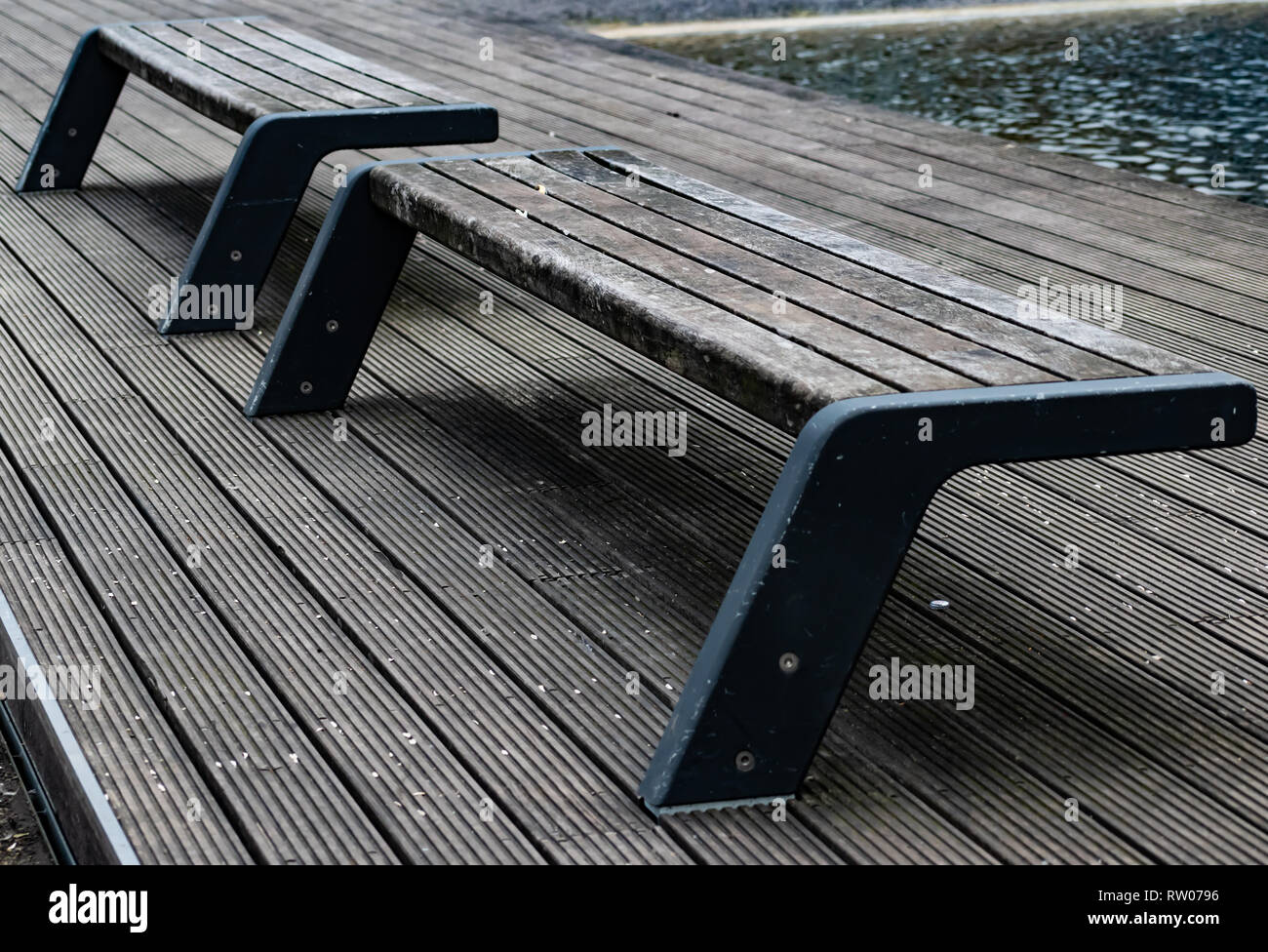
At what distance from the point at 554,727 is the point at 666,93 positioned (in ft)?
15.4

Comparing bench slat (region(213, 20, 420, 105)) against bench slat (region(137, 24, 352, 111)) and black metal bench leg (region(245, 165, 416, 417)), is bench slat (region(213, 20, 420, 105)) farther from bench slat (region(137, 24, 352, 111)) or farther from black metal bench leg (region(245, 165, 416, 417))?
black metal bench leg (region(245, 165, 416, 417))

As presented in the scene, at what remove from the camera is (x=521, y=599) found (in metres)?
2.26

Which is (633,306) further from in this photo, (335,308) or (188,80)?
(188,80)

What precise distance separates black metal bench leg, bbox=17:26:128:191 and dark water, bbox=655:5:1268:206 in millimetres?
3155

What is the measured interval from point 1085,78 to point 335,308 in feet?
17.1

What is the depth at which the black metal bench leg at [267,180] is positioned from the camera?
3.36 m

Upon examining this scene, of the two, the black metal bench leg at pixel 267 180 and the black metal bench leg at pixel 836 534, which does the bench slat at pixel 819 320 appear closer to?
the black metal bench leg at pixel 836 534

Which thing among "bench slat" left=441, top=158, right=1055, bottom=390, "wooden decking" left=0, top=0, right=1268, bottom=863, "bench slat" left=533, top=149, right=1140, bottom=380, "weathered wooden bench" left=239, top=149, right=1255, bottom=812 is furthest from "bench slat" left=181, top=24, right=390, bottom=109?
Answer: "weathered wooden bench" left=239, top=149, right=1255, bottom=812

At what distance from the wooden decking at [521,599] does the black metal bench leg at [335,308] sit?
0.06 metres

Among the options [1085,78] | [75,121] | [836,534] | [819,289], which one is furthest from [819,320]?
[1085,78]

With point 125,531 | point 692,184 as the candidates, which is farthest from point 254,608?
point 692,184

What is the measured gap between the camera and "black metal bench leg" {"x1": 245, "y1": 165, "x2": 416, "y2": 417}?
293 cm

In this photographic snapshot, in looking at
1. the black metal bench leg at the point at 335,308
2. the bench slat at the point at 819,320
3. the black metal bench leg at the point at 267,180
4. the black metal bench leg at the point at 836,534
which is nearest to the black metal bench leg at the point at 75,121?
the black metal bench leg at the point at 267,180

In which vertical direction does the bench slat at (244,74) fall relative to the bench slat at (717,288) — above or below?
above
